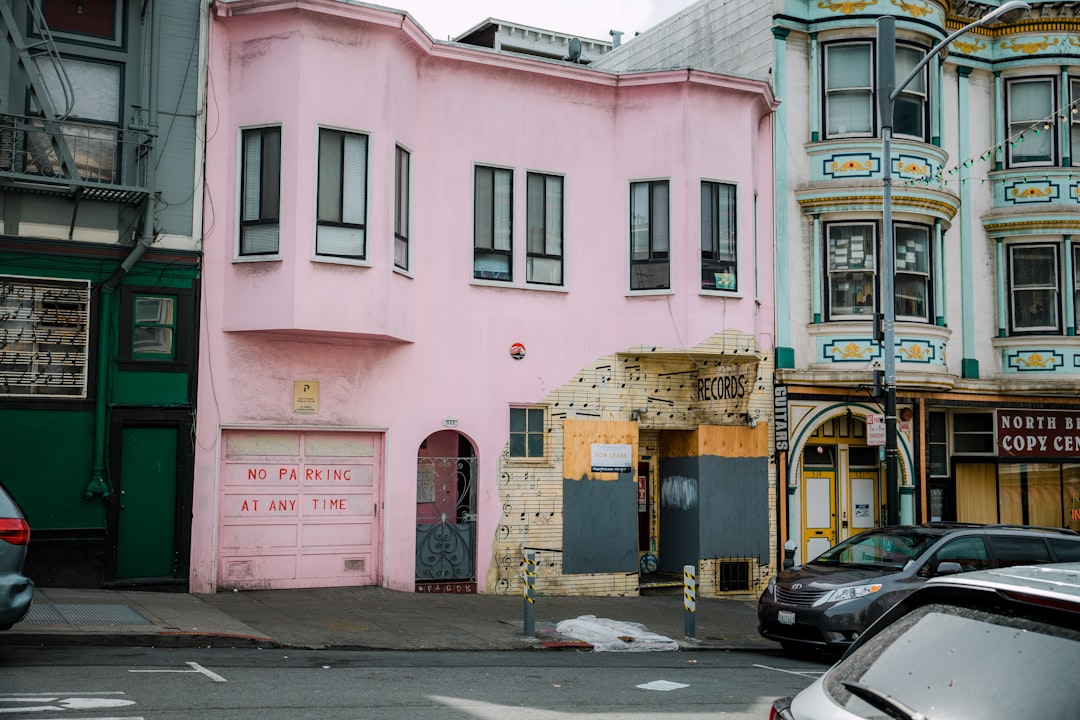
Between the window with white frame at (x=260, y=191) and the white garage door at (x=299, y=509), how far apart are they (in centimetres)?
282

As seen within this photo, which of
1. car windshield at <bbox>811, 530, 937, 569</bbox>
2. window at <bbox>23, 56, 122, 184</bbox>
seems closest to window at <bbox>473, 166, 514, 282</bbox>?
window at <bbox>23, 56, 122, 184</bbox>

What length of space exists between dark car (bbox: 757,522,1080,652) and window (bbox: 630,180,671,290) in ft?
20.6

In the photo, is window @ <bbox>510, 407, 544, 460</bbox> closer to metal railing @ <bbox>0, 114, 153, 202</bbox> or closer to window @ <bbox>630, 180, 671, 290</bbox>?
window @ <bbox>630, 180, 671, 290</bbox>

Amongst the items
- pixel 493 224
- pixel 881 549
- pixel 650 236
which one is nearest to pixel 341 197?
pixel 493 224

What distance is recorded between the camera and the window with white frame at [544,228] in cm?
1845

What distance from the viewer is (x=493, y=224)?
1816 cm

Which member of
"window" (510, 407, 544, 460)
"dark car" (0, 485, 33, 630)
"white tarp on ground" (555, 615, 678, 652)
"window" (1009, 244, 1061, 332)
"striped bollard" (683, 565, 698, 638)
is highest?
"window" (1009, 244, 1061, 332)

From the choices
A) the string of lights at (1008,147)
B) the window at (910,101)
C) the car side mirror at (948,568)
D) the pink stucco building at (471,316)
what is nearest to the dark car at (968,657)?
the car side mirror at (948,568)

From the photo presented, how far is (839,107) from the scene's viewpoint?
20.6 metres

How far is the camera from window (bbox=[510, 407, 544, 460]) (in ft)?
59.2

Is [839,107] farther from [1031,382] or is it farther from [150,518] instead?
[150,518]

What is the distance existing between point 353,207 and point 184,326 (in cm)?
297

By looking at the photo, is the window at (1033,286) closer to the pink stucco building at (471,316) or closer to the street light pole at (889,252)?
the pink stucco building at (471,316)

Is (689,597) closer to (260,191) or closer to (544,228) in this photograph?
(544,228)
